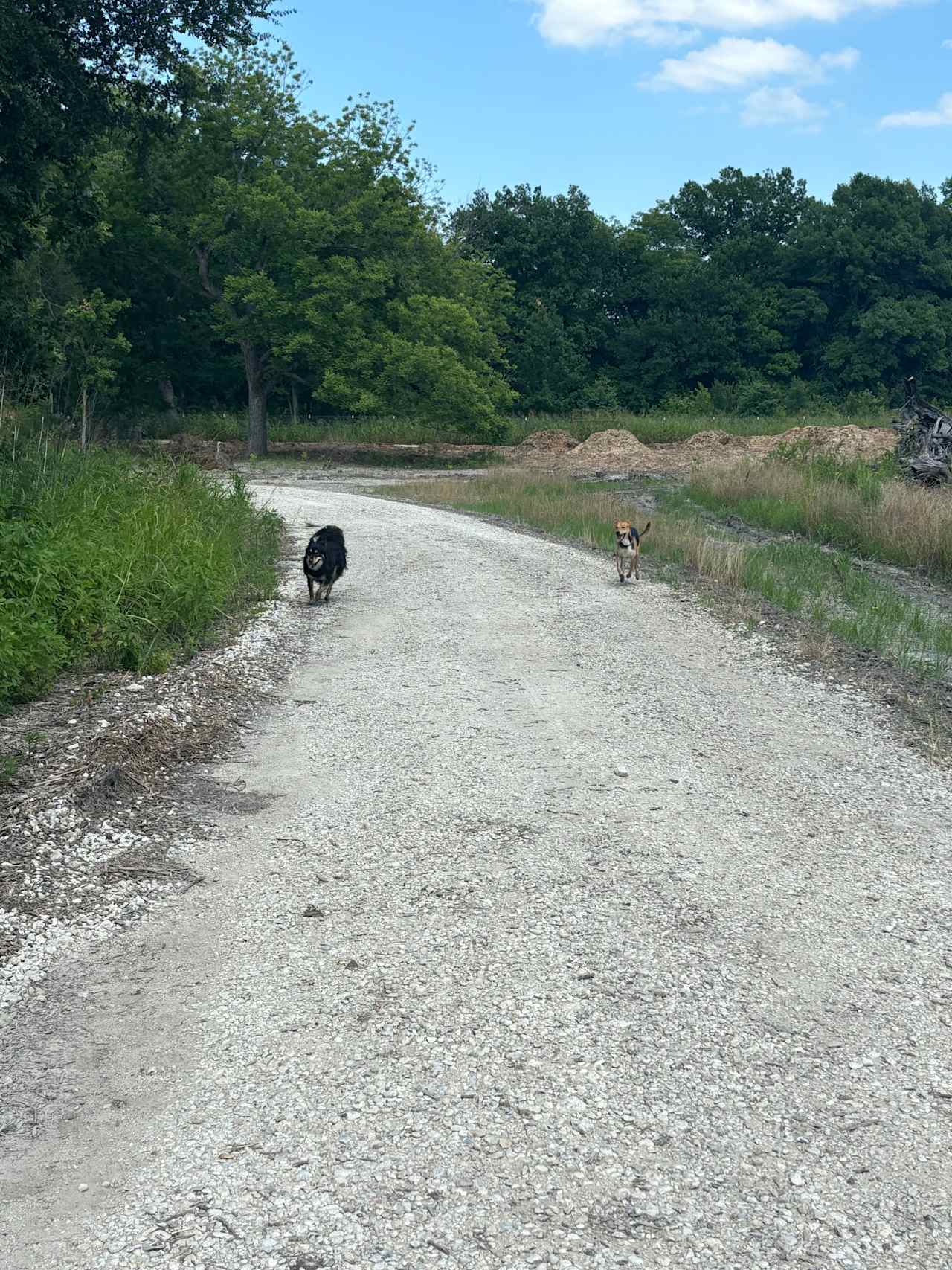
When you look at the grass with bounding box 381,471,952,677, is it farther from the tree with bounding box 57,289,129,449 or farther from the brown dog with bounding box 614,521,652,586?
the tree with bounding box 57,289,129,449

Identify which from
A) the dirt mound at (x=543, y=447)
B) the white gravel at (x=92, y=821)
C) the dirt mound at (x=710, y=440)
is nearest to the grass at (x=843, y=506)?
the white gravel at (x=92, y=821)

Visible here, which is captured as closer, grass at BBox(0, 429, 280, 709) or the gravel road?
the gravel road

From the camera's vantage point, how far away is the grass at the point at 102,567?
8.05 m

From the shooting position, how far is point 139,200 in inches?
1629

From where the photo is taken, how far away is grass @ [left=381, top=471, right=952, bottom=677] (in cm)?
1145

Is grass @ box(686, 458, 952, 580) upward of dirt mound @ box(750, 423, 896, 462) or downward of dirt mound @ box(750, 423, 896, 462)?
downward

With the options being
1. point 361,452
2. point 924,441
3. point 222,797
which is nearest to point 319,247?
point 361,452

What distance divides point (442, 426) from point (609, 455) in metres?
6.61

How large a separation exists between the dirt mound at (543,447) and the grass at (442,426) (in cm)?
171

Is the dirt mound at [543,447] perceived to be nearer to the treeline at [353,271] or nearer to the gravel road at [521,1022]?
the treeline at [353,271]

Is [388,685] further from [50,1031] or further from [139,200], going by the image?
[139,200]

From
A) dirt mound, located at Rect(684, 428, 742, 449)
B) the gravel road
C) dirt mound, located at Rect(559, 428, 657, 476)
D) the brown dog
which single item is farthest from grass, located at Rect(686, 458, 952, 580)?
dirt mound, located at Rect(684, 428, 742, 449)

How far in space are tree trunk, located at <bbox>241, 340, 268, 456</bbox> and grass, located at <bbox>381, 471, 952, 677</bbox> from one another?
58.3 ft

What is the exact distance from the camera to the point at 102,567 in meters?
9.26
